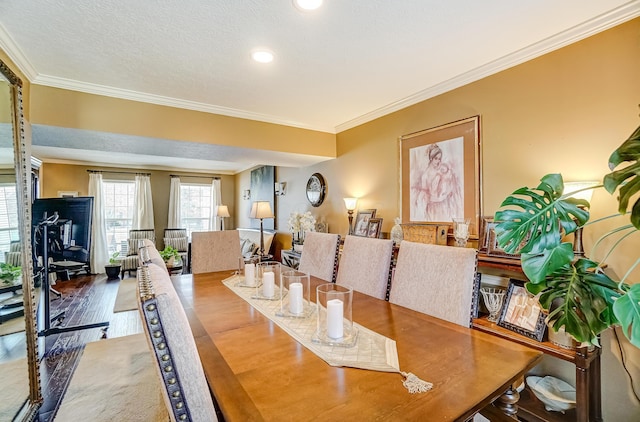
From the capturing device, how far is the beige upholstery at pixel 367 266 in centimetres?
192

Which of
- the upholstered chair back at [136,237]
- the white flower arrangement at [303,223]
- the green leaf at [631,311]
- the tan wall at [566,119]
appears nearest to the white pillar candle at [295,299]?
the green leaf at [631,311]

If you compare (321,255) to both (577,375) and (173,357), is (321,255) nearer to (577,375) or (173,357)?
(577,375)

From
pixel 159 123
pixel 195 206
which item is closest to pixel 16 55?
pixel 159 123

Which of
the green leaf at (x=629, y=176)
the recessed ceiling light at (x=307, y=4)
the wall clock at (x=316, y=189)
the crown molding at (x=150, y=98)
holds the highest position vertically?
the recessed ceiling light at (x=307, y=4)

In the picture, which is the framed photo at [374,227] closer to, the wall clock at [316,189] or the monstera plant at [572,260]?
the wall clock at [316,189]

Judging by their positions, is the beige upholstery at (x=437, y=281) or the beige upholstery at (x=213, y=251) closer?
the beige upholstery at (x=437, y=281)

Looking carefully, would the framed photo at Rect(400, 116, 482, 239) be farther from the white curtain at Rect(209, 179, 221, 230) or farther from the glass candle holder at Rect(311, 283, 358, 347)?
the white curtain at Rect(209, 179, 221, 230)

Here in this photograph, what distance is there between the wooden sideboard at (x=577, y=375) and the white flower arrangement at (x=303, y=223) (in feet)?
7.81

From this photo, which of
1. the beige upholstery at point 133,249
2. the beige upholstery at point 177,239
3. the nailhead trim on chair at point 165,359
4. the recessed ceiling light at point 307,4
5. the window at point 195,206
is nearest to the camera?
the nailhead trim on chair at point 165,359

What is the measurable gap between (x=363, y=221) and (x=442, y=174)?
106 cm

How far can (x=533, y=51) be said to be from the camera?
6.66 ft

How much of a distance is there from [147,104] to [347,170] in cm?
230

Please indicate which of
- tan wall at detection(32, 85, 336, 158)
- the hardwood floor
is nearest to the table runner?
the hardwood floor

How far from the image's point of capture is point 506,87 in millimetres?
2219
